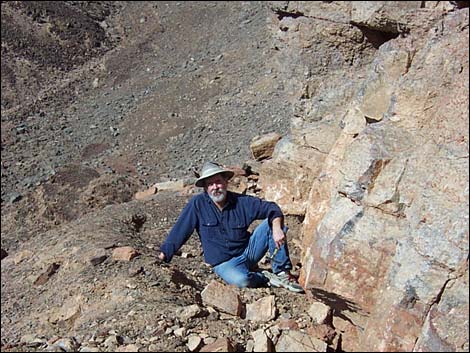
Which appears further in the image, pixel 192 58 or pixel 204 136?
pixel 192 58

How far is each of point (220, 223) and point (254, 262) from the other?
59 centimetres

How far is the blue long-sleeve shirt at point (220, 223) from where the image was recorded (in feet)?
23.5

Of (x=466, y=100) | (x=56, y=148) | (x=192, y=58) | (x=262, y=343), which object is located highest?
(x=466, y=100)

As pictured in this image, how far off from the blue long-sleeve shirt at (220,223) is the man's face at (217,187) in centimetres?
15

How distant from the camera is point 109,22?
90.2 ft

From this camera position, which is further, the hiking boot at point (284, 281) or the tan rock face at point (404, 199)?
the hiking boot at point (284, 281)

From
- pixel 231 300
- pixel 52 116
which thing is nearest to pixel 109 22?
pixel 52 116

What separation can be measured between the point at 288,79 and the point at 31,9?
14.6 metres

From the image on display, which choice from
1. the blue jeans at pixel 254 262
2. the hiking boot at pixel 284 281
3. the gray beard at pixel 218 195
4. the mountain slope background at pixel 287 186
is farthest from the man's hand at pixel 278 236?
the gray beard at pixel 218 195

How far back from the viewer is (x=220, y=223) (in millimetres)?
7219

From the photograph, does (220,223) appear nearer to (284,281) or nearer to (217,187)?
(217,187)

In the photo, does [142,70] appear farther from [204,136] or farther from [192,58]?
[204,136]

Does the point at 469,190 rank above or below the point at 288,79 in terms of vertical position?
above

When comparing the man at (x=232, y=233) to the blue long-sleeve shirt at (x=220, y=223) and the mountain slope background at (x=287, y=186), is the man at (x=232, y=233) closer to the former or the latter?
the blue long-sleeve shirt at (x=220, y=223)
